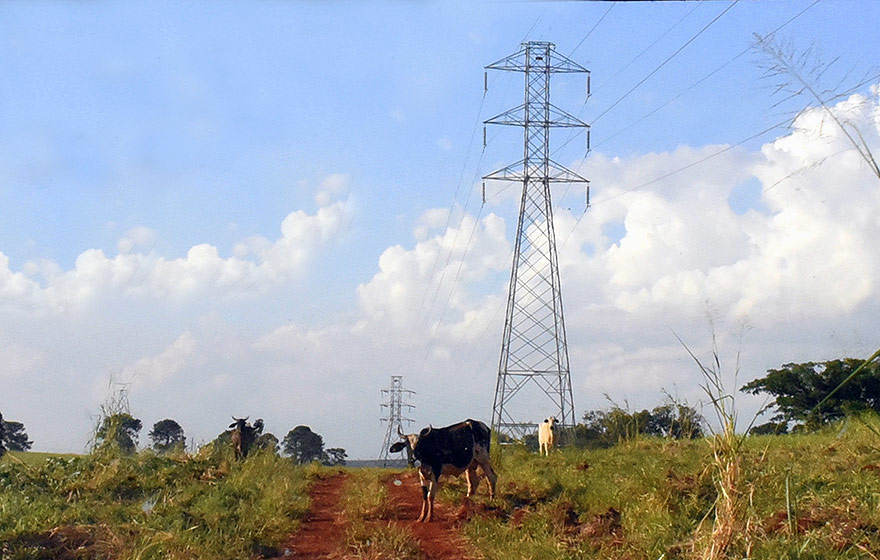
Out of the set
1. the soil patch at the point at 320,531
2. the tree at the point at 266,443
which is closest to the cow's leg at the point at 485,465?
the soil patch at the point at 320,531

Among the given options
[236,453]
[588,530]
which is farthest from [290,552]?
[236,453]

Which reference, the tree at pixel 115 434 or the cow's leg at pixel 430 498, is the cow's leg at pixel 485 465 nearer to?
the cow's leg at pixel 430 498

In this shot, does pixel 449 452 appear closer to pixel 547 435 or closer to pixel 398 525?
pixel 398 525

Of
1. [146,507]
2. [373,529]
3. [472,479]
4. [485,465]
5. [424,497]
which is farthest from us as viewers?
[485,465]

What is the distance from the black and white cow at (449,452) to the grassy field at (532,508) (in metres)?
0.49

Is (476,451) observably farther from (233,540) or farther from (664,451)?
(233,540)

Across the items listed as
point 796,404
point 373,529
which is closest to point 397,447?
point 373,529

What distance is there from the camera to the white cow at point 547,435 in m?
21.2

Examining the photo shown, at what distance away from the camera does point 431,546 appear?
35.9 ft

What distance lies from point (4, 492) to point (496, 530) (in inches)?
272

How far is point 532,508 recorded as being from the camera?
12.5 meters

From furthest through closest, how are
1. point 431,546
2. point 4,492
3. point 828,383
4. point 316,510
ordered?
point 828,383, point 316,510, point 4,492, point 431,546

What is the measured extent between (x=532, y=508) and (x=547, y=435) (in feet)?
30.6

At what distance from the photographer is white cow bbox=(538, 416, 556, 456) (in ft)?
69.7
